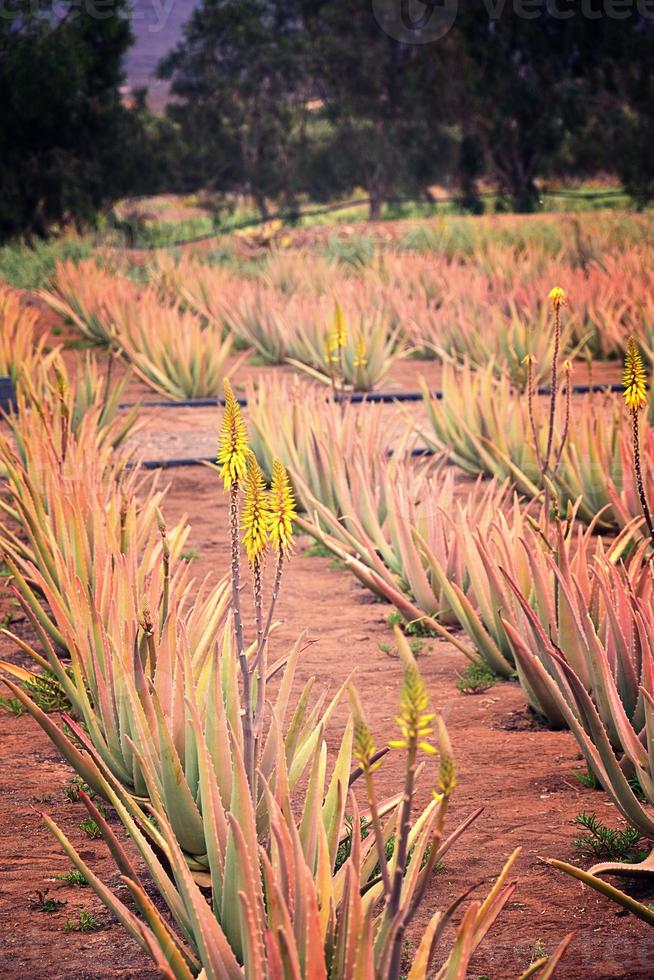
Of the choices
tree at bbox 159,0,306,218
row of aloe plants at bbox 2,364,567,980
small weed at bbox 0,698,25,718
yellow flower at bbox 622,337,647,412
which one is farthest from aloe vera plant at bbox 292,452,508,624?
tree at bbox 159,0,306,218

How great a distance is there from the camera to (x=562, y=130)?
3656cm

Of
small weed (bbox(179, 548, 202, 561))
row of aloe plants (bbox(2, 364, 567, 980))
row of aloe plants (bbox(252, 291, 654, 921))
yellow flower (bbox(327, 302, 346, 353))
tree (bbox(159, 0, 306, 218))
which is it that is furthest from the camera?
tree (bbox(159, 0, 306, 218))

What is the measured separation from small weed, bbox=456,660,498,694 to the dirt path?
0.12 ft

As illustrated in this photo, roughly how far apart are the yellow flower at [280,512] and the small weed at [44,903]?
3.80ft

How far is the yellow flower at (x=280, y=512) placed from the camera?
1.73 m

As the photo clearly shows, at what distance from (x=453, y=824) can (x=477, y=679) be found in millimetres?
1148

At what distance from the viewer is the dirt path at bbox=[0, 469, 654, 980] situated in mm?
2373

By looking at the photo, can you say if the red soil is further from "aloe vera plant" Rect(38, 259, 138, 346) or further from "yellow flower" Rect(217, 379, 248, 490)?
"aloe vera plant" Rect(38, 259, 138, 346)

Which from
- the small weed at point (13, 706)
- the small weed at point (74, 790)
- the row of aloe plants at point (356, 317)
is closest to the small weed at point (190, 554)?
the small weed at point (13, 706)

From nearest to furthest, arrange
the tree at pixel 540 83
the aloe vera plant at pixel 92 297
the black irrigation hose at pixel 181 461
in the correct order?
the black irrigation hose at pixel 181 461 < the aloe vera plant at pixel 92 297 < the tree at pixel 540 83

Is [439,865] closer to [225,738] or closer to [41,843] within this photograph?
[225,738]

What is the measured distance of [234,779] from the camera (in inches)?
80.0

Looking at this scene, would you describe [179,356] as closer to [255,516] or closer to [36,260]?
[255,516]

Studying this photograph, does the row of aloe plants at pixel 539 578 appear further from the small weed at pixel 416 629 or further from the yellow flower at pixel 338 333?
the yellow flower at pixel 338 333
